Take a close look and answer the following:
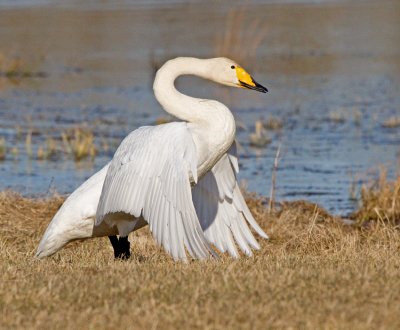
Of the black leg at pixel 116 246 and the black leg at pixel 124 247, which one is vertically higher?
the black leg at pixel 124 247

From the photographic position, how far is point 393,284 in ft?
18.8

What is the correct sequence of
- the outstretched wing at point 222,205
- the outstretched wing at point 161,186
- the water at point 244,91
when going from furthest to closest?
the water at point 244,91 < the outstretched wing at point 222,205 < the outstretched wing at point 161,186

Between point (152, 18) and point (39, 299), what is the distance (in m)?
30.9

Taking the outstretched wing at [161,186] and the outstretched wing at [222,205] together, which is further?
the outstretched wing at [222,205]

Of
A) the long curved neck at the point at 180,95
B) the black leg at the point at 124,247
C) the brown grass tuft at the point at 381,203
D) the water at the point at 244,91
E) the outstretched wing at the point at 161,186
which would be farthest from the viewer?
the water at the point at 244,91

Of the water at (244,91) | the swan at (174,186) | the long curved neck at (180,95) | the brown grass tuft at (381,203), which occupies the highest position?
the long curved neck at (180,95)

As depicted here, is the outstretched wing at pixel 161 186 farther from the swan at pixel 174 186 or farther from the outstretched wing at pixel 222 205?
the outstretched wing at pixel 222 205

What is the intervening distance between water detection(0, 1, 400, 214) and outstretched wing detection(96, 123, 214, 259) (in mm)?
4487

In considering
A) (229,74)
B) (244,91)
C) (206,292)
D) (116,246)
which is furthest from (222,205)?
(244,91)

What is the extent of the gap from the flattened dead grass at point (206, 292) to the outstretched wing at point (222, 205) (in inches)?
41.5

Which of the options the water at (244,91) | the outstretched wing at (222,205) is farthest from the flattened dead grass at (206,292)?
the water at (244,91)

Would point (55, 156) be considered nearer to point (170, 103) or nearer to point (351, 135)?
point (351, 135)

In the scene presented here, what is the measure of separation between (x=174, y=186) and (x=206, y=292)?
169 centimetres

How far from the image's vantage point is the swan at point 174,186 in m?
7.20
